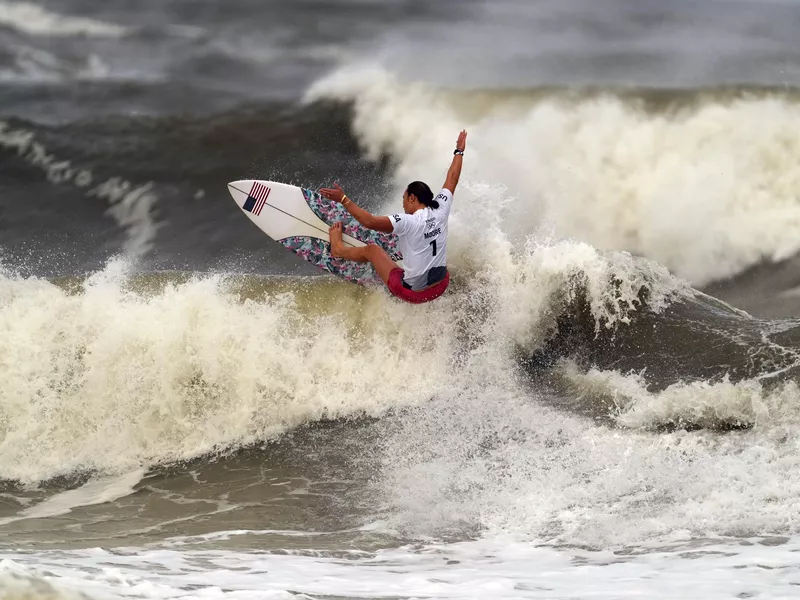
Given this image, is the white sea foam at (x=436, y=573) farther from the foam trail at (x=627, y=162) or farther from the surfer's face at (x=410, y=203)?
the foam trail at (x=627, y=162)

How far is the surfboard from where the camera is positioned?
24.6ft

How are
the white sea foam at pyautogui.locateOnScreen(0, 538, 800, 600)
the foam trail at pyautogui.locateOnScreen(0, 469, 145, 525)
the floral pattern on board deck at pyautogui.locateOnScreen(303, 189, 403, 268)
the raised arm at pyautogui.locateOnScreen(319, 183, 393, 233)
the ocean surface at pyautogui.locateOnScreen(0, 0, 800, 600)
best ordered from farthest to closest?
the floral pattern on board deck at pyautogui.locateOnScreen(303, 189, 403, 268)
the raised arm at pyautogui.locateOnScreen(319, 183, 393, 233)
the foam trail at pyautogui.locateOnScreen(0, 469, 145, 525)
the ocean surface at pyautogui.locateOnScreen(0, 0, 800, 600)
the white sea foam at pyautogui.locateOnScreen(0, 538, 800, 600)

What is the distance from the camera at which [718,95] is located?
1280 cm

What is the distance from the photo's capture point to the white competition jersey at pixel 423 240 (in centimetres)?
645

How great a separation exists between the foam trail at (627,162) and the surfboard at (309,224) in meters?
2.82

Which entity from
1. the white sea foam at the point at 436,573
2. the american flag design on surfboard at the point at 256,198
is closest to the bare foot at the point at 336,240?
the american flag design on surfboard at the point at 256,198

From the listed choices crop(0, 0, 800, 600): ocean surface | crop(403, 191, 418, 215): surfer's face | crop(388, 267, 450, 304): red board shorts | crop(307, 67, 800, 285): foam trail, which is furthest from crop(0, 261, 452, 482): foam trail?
crop(307, 67, 800, 285): foam trail

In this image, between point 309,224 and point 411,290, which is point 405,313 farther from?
point 309,224

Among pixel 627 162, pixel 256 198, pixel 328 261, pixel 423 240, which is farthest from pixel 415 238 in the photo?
pixel 627 162

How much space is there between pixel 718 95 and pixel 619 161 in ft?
7.97

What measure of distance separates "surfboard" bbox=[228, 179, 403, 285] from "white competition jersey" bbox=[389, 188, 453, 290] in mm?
651

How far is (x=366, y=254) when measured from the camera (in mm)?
7137

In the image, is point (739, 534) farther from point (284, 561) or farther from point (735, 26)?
point (735, 26)

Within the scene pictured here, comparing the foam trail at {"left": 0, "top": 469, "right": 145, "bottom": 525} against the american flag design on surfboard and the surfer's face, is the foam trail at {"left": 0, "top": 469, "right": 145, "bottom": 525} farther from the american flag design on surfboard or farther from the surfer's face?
the surfer's face
